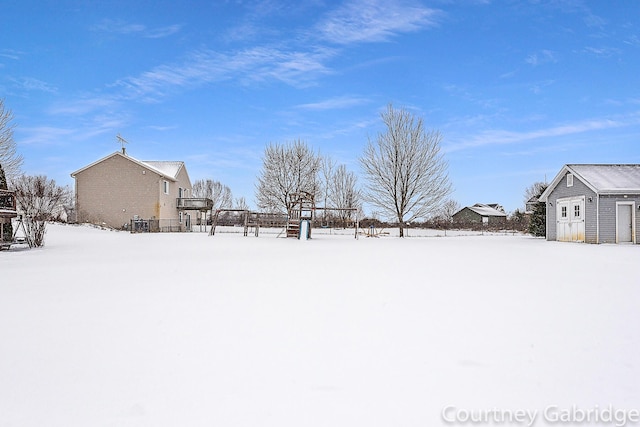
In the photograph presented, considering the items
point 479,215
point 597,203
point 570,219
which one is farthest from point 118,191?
point 479,215

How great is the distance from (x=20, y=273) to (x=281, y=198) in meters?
31.3

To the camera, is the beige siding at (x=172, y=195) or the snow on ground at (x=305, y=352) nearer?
the snow on ground at (x=305, y=352)

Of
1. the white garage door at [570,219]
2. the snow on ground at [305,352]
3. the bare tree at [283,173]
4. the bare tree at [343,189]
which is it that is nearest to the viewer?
the snow on ground at [305,352]

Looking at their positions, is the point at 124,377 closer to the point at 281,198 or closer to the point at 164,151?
the point at 281,198

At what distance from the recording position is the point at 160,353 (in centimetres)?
331

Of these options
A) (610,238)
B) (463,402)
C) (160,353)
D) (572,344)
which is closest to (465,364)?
(463,402)

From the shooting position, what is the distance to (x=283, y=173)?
131ft

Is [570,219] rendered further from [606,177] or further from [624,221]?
[606,177]

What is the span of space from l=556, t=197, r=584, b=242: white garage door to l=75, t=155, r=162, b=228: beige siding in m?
29.2

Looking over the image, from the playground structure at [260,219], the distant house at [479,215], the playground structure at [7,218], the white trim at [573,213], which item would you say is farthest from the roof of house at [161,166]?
the distant house at [479,215]

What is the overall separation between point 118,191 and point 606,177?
34.4 metres

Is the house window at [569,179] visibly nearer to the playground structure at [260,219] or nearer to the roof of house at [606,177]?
the roof of house at [606,177]

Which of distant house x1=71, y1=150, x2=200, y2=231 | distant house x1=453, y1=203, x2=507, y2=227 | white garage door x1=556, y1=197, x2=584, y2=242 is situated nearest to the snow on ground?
white garage door x1=556, y1=197, x2=584, y2=242

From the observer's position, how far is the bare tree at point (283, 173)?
39375 millimetres
